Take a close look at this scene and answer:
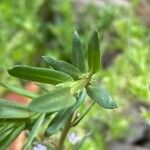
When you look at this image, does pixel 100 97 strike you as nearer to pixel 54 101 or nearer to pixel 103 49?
pixel 54 101

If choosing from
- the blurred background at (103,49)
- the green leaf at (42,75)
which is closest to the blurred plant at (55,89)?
the green leaf at (42,75)

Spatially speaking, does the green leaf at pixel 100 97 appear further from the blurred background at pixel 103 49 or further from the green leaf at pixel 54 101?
the blurred background at pixel 103 49

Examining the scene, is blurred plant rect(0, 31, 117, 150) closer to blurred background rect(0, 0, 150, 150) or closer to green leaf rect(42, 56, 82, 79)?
green leaf rect(42, 56, 82, 79)

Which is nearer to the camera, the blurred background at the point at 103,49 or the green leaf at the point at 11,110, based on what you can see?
the green leaf at the point at 11,110

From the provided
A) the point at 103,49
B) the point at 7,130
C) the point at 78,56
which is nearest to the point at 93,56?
the point at 78,56

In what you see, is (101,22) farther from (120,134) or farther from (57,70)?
(57,70)

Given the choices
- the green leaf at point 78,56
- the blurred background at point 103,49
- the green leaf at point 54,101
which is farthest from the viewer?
the blurred background at point 103,49
